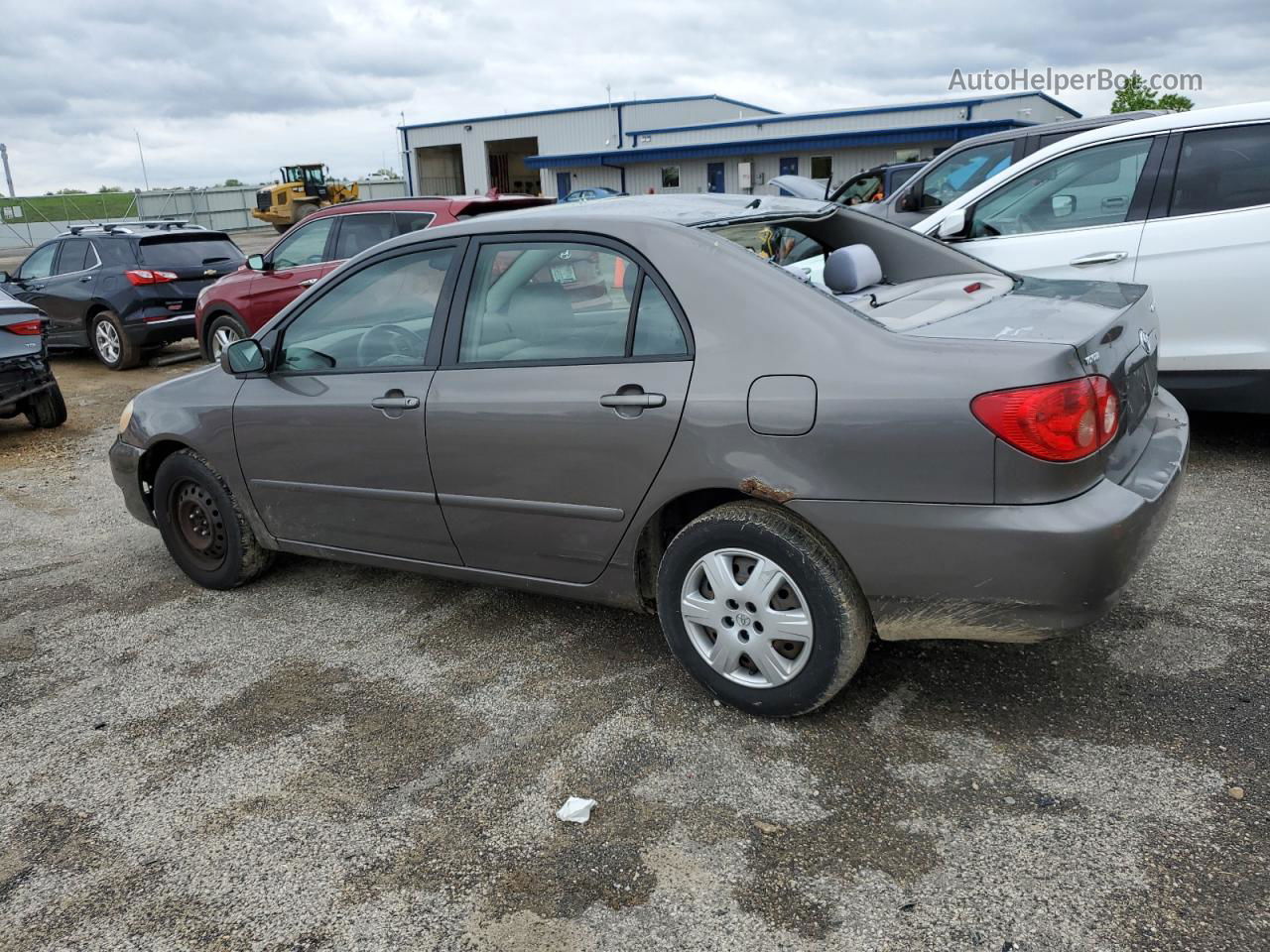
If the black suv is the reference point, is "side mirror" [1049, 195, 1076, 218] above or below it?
above

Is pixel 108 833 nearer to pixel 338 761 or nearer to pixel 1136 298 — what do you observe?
pixel 338 761

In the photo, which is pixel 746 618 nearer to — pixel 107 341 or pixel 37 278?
pixel 107 341

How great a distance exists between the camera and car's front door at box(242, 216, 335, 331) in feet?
31.3

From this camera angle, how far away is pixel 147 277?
37.2ft

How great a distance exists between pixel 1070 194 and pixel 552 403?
12.9 feet

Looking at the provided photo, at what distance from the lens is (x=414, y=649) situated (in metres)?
3.80

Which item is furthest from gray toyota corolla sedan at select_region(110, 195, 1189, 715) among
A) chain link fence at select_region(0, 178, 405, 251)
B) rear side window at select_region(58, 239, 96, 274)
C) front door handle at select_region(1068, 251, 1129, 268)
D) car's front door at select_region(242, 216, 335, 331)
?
chain link fence at select_region(0, 178, 405, 251)

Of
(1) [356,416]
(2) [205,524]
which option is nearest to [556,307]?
(1) [356,416]

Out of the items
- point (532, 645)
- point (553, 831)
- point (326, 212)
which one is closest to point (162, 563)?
point (532, 645)

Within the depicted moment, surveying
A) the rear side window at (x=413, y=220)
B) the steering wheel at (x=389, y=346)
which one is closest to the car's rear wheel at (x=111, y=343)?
the rear side window at (x=413, y=220)

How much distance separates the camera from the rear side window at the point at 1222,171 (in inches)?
196

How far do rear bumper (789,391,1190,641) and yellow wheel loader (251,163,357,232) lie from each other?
41.0 m

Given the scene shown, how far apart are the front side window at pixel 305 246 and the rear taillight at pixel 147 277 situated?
7.86 feet

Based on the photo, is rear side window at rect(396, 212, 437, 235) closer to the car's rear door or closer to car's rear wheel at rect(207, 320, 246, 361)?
car's rear wheel at rect(207, 320, 246, 361)
